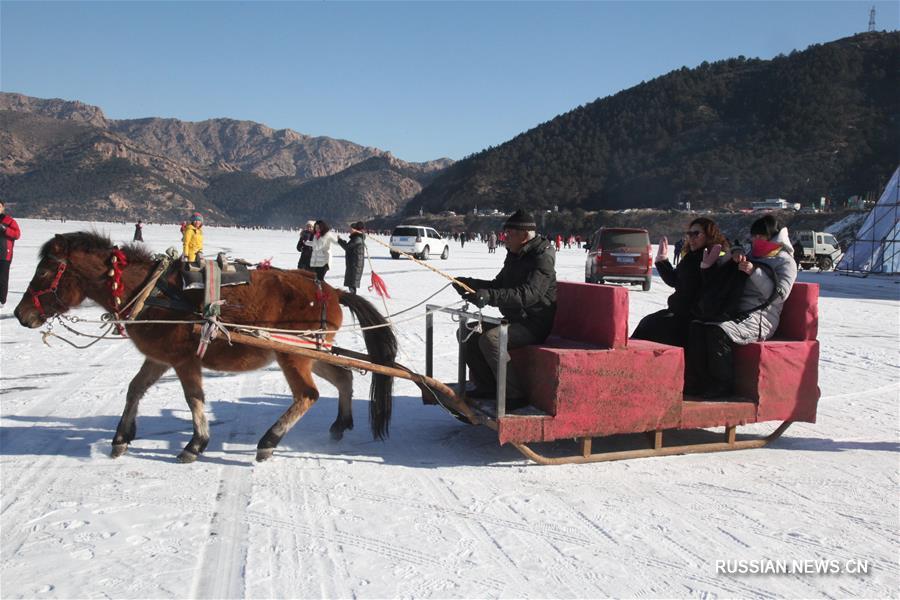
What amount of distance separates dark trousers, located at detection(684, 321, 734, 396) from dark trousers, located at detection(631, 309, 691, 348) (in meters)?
0.22

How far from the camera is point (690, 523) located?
4.01 m

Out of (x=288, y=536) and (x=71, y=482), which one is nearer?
(x=288, y=536)

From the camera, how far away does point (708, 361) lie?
17.8 feet

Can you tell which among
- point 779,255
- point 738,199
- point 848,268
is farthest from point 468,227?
point 779,255

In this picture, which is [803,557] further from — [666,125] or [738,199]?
[666,125]

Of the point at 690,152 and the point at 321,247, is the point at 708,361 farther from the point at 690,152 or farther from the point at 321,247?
the point at 690,152

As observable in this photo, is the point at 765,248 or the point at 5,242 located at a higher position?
the point at 765,248

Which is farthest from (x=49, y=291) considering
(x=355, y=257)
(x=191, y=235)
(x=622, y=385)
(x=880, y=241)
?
(x=880, y=241)

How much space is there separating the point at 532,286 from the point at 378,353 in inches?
55.4

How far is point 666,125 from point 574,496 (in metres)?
135

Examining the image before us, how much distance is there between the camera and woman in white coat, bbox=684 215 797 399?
5359mm

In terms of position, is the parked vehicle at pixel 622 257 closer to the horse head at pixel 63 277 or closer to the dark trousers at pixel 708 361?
the dark trousers at pixel 708 361

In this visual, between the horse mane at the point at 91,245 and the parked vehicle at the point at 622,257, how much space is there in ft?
48.8

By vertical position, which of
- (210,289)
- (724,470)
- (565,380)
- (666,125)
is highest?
(666,125)
